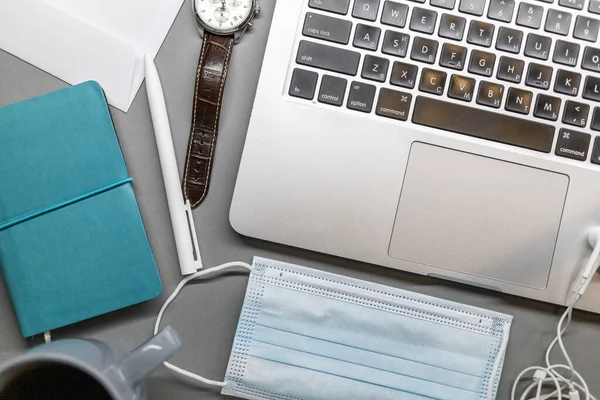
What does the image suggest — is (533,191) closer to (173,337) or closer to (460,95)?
(460,95)

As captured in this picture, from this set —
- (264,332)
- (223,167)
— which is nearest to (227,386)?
(264,332)

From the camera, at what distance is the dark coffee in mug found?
39cm

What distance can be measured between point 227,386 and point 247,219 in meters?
0.16

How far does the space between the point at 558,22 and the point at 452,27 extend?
0.09 metres

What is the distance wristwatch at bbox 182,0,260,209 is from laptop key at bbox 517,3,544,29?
242 mm

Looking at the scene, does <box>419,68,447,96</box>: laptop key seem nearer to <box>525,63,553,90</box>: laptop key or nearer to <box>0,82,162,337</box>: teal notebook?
<box>525,63,553,90</box>: laptop key

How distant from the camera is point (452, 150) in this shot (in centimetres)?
53

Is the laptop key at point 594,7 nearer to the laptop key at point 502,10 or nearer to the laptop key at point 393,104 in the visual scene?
the laptop key at point 502,10

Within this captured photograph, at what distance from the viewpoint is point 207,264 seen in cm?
56

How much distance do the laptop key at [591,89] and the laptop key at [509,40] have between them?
0.22 feet

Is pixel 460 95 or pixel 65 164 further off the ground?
pixel 460 95

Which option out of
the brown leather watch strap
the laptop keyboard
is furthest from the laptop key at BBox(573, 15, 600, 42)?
the brown leather watch strap

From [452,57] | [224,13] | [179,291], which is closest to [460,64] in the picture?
[452,57]

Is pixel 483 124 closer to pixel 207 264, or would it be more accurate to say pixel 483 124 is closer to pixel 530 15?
pixel 530 15
